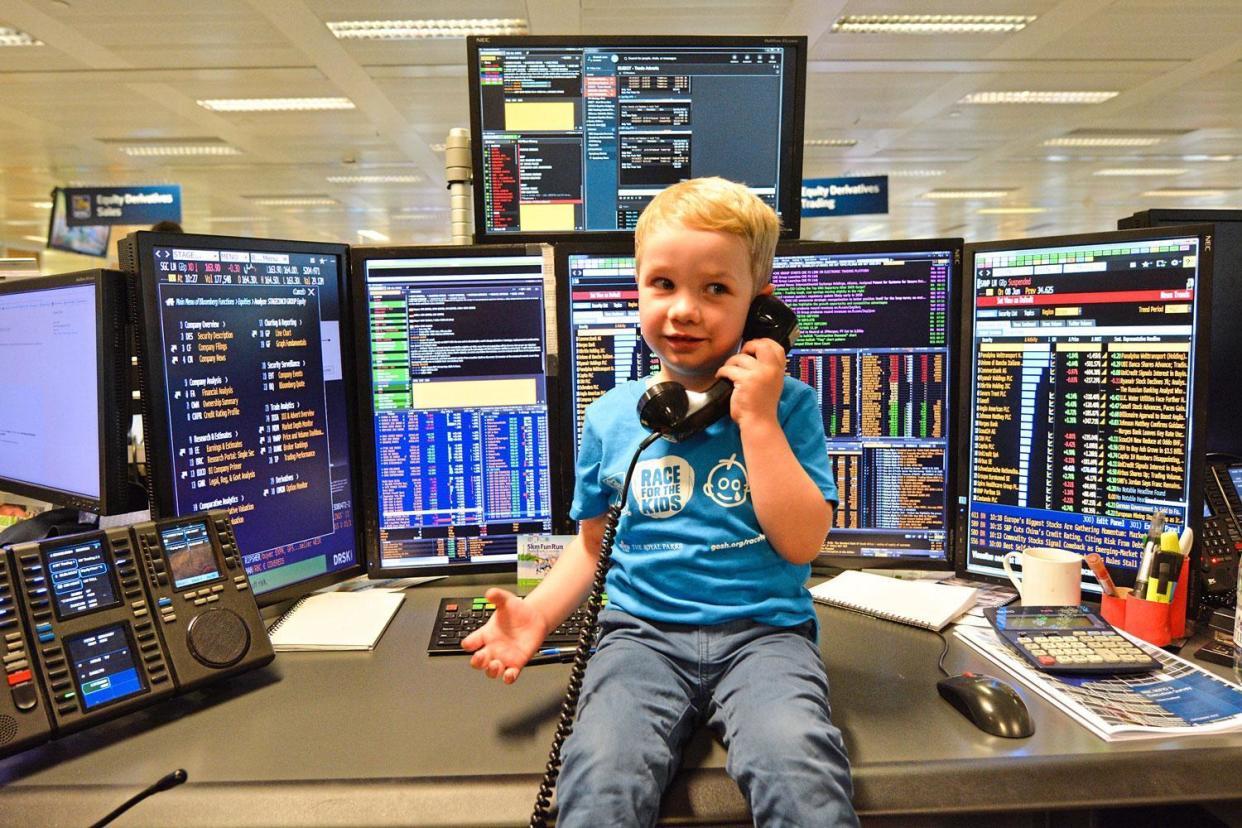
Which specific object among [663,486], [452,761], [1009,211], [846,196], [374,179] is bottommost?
[452,761]

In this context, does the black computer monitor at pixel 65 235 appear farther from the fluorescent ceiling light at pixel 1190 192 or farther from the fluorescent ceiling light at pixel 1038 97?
the fluorescent ceiling light at pixel 1190 192

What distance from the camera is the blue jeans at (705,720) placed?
0.74 meters

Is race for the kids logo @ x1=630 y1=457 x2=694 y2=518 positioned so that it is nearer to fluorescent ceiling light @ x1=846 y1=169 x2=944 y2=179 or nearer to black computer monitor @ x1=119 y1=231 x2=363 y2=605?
black computer monitor @ x1=119 y1=231 x2=363 y2=605

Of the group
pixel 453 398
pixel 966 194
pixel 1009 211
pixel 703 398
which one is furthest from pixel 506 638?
pixel 1009 211

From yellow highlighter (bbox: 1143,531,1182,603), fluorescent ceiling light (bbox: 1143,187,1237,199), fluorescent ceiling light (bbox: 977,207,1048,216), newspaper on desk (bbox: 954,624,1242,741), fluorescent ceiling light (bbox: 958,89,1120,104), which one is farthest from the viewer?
fluorescent ceiling light (bbox: 977,207,1048,216)

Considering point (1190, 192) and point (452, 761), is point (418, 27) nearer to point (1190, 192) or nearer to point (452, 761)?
point (452, 761)

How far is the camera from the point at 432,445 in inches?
54.2

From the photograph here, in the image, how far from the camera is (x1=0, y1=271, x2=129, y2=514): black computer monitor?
116cm

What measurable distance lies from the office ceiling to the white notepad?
13.9ft

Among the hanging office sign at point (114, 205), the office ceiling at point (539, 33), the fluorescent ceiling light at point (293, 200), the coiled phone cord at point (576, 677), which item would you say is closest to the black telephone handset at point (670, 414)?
the coiled phone cord at point (576, 677)

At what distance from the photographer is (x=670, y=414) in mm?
986

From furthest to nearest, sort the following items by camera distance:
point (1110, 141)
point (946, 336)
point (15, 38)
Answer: point (1110, 141), point (15, 38), point (946, 336)

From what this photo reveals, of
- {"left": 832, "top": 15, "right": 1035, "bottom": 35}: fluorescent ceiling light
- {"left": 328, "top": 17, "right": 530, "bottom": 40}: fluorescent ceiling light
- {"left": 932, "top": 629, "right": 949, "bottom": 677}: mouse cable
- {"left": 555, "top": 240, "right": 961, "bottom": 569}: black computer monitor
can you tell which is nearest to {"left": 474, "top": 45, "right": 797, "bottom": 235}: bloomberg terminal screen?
{"left": 555, "top": 240, "right": 961, "bottom": 569}: black computer monitor

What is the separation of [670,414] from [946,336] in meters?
0.64
